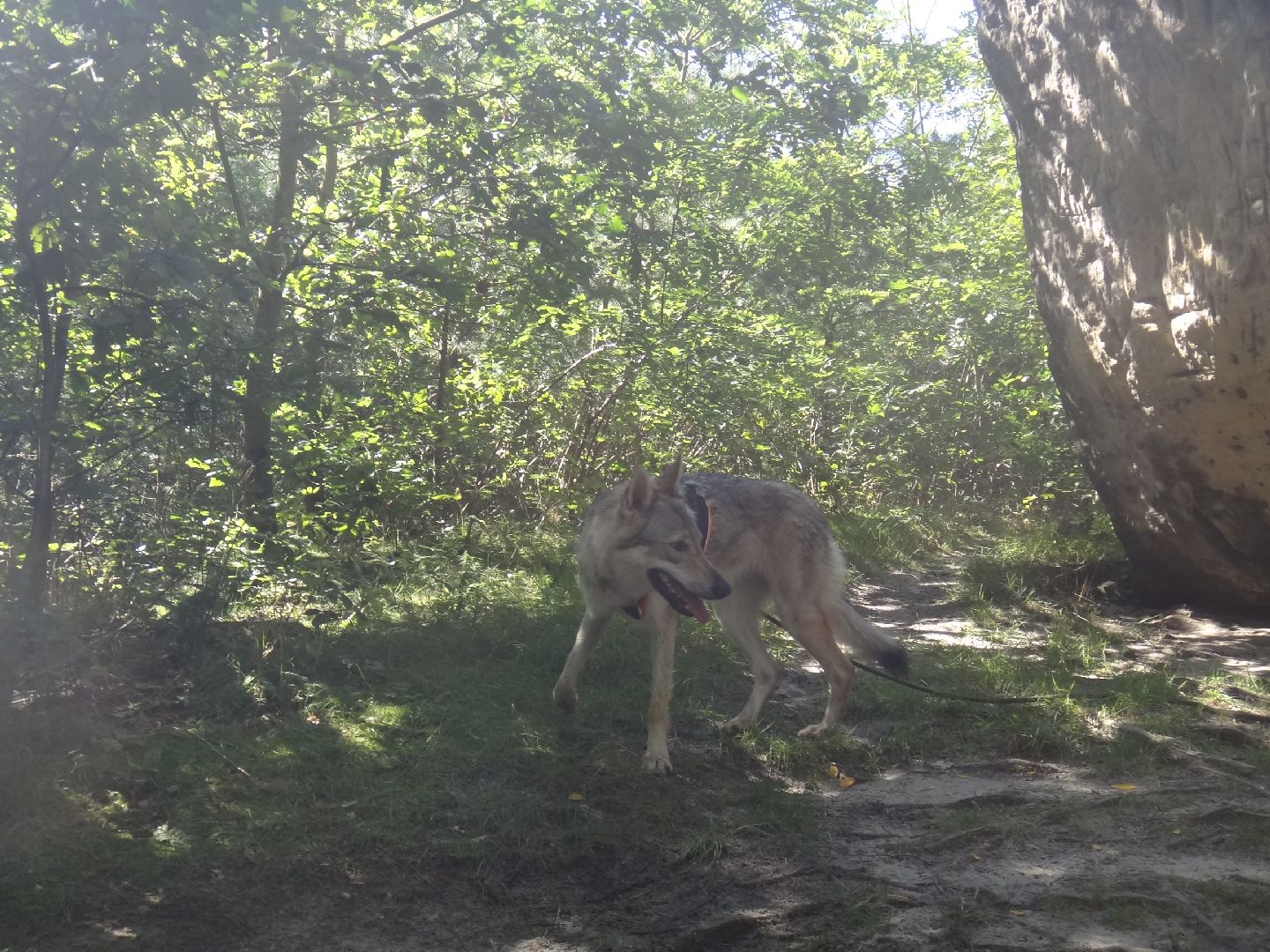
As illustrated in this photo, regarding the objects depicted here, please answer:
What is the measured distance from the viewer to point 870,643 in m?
5.54

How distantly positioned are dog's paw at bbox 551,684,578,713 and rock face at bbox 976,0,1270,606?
4.30 metres

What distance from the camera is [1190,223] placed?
5.91 metres

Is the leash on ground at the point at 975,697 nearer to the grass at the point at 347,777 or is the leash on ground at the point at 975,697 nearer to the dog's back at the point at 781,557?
the dog's back at the point at 781,557

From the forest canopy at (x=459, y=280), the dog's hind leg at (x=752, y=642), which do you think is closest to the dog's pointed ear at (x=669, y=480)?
the dog's hind leg at (x=752, y=642)

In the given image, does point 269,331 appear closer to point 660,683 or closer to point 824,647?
point 660,683

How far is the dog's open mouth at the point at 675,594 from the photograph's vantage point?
4.96 m

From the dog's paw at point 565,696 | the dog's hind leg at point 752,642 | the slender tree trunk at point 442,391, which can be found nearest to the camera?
the dog's paw at point 565,696

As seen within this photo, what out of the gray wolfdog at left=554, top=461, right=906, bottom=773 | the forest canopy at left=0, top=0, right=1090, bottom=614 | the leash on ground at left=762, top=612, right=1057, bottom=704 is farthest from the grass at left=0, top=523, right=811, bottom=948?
the leash on ground at left=762, top=612, right=1057, bottom=704

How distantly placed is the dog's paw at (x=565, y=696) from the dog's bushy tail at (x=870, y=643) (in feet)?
5.23

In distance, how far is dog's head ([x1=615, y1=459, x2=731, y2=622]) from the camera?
4.98 metres

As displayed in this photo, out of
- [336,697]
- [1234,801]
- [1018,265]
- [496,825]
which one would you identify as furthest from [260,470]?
[1018,265]

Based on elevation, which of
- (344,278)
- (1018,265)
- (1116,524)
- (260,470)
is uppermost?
(1018,265)

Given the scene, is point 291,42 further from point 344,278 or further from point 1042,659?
point 1042,659

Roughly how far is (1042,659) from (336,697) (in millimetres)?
4462
